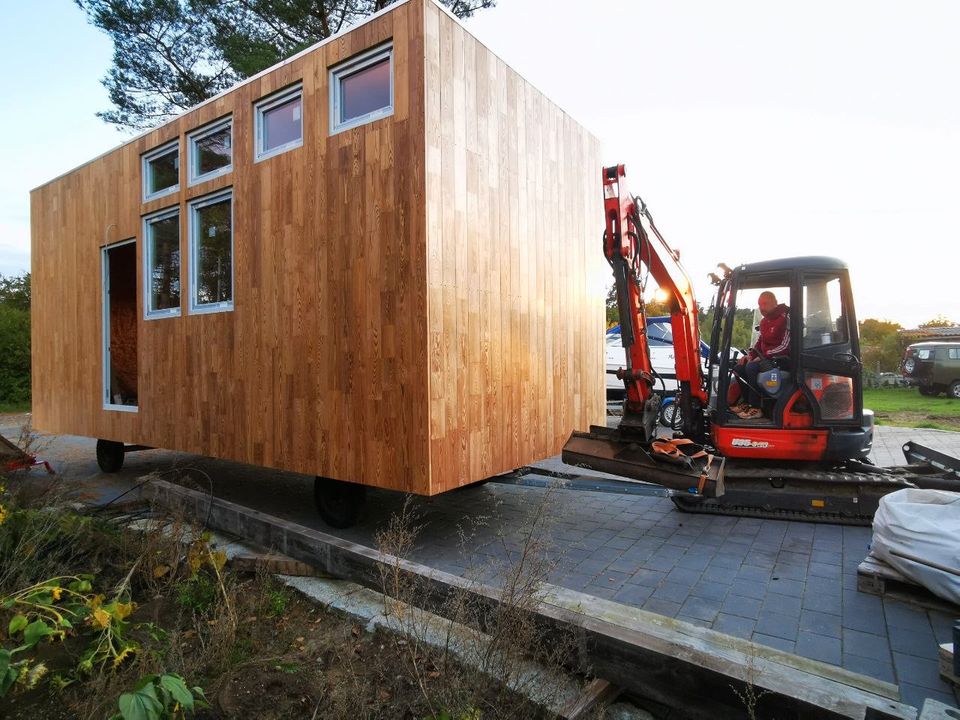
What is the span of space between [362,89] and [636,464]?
3672 mm

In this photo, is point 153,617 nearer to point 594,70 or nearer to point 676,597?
point 676,597

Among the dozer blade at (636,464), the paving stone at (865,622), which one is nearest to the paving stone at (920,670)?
the paving stone at (865,622)

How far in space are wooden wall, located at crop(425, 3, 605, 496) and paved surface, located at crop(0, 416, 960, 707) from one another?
0.68m

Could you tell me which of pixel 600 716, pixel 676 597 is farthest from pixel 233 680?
pixel 676 597

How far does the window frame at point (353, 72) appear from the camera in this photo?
3.83 meters

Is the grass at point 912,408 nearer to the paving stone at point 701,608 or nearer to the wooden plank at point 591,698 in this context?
the paving stone at point 701,608

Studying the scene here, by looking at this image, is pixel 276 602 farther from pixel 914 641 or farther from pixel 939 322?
pixel 939 322

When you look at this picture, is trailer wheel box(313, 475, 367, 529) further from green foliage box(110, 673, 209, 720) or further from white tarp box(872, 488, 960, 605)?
white tarp box(872, 488, 960, 605)

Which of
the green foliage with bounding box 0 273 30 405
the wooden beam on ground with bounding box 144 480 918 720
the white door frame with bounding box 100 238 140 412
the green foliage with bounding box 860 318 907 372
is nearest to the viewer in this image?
the wooden beam on ground with bounding box 144 480 918 720

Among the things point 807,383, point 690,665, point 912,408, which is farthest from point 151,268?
point 912,408

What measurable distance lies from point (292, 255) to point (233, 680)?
314 cm

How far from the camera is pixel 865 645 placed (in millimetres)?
2572

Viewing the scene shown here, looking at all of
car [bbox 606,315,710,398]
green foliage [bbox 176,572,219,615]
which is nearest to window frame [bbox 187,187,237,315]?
green foliage [bbox 176,572,219,615]

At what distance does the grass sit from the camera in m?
11.5
